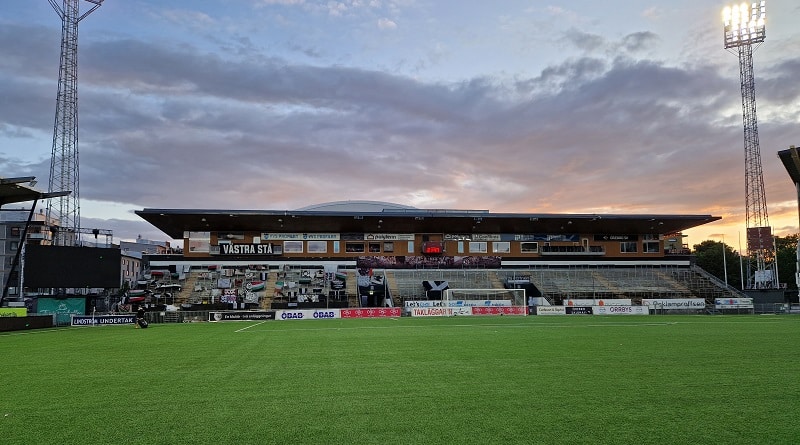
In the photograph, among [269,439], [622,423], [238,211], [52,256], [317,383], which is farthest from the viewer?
[238,211]

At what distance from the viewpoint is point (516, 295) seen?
51.9m

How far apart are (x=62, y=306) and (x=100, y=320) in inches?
158

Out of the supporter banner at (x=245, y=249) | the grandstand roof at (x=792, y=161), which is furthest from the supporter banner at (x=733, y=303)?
the supporter banner at (x=245, y=249)

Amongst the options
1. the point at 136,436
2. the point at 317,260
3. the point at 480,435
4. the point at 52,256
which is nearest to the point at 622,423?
the point at 480,435

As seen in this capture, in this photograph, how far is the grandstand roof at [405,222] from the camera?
56344mm

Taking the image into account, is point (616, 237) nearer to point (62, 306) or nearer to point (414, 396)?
point (62, 306)

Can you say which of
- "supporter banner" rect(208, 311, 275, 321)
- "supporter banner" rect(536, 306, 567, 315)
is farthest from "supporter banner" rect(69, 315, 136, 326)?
"supporter banner" rect(536, 306, 567, 315)

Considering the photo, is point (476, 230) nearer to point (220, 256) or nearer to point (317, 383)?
point (220, 256)

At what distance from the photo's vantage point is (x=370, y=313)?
43.7 metres

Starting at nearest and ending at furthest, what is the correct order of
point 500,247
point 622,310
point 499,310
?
point 499,310, point 622,310, point 500,247

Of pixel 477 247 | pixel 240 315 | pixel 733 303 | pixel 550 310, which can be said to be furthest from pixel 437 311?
pixel 733 303

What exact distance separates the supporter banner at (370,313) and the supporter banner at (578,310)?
1409 cm

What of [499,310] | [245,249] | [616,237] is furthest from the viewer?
[616,237]

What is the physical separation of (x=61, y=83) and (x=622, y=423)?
67398mm
